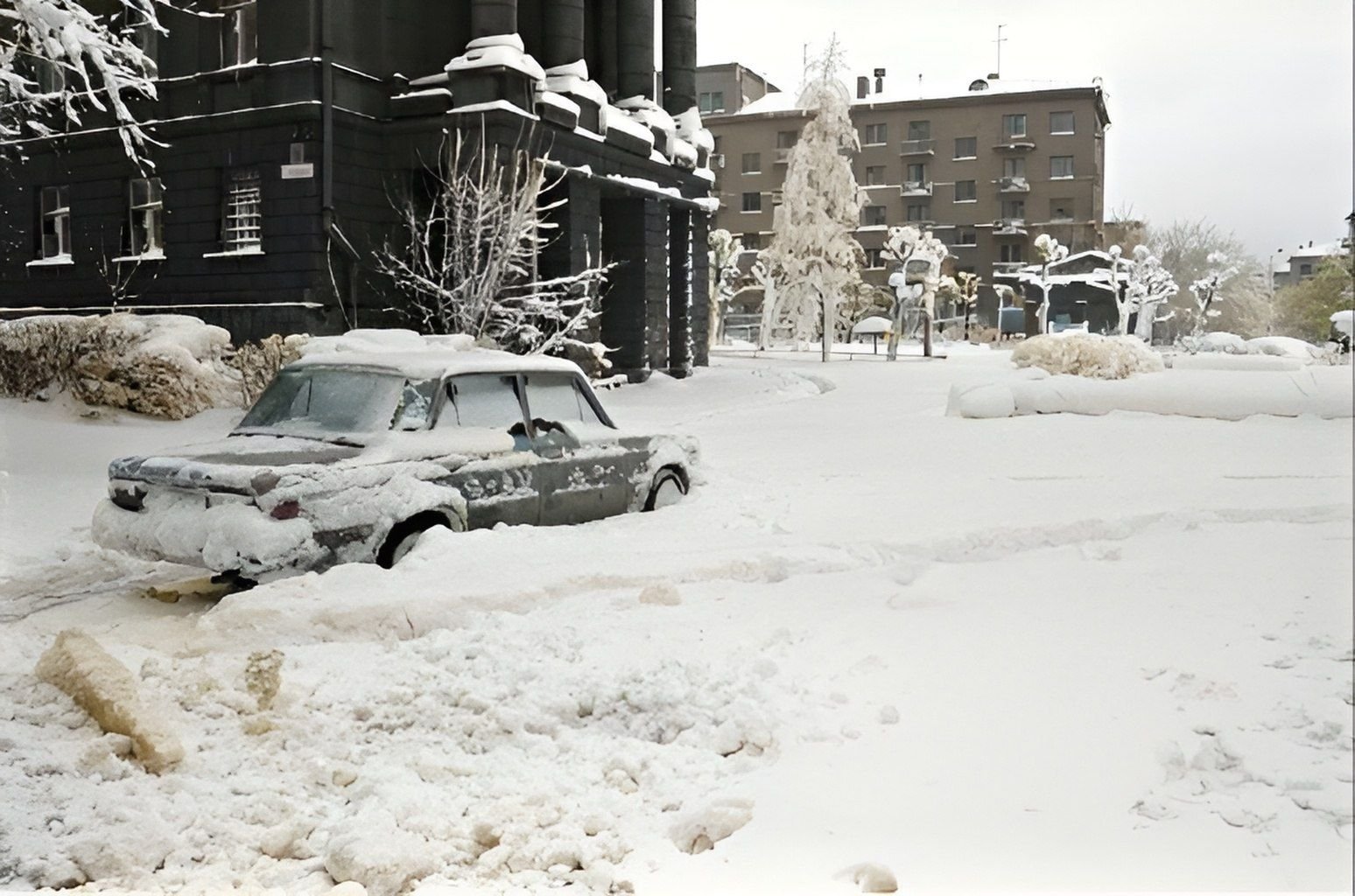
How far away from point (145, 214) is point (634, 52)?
9.15 meters

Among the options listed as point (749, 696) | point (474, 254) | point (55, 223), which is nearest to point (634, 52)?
point (474, 254)

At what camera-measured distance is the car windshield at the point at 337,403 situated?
409cm

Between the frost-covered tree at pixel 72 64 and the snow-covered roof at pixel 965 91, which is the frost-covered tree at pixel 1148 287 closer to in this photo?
the snow-covered roof at pixel 965 91

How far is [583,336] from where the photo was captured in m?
→ 12.1

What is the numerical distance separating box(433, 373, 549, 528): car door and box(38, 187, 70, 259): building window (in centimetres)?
148

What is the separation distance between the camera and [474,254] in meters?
9.91

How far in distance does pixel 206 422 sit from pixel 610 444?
174 cm

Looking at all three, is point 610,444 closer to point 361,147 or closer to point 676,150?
point 361,147

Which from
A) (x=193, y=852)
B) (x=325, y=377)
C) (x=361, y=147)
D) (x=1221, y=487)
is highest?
(x=361, y=147)

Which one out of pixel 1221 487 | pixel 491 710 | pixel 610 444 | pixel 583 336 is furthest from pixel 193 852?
pixel 583 336

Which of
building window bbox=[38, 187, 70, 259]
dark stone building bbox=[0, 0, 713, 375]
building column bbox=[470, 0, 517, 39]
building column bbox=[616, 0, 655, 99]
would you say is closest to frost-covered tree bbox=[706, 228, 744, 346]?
building column bbox=[616, 0, 655, 99]

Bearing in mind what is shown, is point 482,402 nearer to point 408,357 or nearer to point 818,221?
point 408,357

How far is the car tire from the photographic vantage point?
393 centimetres

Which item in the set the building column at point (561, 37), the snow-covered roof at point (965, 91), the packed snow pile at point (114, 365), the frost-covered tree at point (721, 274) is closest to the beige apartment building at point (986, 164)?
the snow-covered roof at point (965, 91)
